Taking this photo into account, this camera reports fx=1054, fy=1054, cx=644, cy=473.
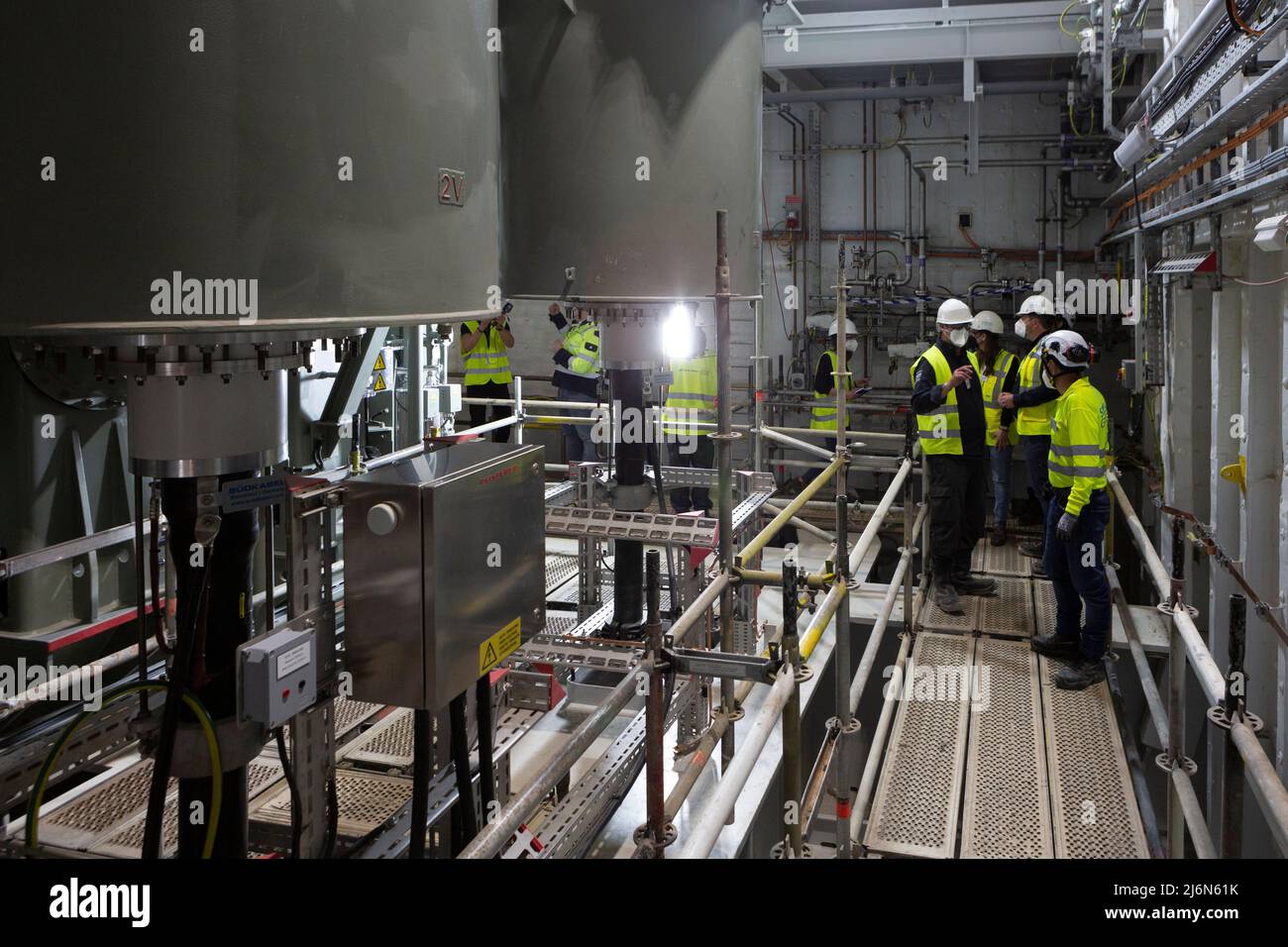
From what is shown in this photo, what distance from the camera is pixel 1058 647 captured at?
570 cm

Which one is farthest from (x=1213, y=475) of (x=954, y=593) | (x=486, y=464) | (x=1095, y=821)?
(x=486, y=464)

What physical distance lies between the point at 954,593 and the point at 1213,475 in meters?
1.58

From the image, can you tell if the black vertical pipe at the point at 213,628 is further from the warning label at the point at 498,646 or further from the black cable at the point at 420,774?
the warning label at the point at 498,646

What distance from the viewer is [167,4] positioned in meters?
1.56

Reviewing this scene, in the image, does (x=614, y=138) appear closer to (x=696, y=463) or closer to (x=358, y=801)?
(x=358, y=801)

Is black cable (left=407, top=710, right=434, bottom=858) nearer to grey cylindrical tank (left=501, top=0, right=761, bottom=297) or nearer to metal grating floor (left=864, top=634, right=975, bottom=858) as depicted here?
grey cylindrical tank (left=501, top=0, right=761, bottom=297)

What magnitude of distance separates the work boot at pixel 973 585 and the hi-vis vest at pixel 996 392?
1.42 m

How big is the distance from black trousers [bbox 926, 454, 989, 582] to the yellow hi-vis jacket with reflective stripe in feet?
3.32

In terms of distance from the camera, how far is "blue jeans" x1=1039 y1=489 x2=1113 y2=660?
17.3ft

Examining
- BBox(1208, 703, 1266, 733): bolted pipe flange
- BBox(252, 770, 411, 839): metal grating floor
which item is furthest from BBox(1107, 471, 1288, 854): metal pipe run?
BBox(252, 770, 411, 839): metal grating floor

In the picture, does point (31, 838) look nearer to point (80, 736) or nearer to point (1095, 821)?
point (80, 736)

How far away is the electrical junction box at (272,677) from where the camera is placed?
2.04m

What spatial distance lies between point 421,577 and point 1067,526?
3920 millimetres

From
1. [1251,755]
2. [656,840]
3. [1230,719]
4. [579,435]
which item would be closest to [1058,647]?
[1230,719]
